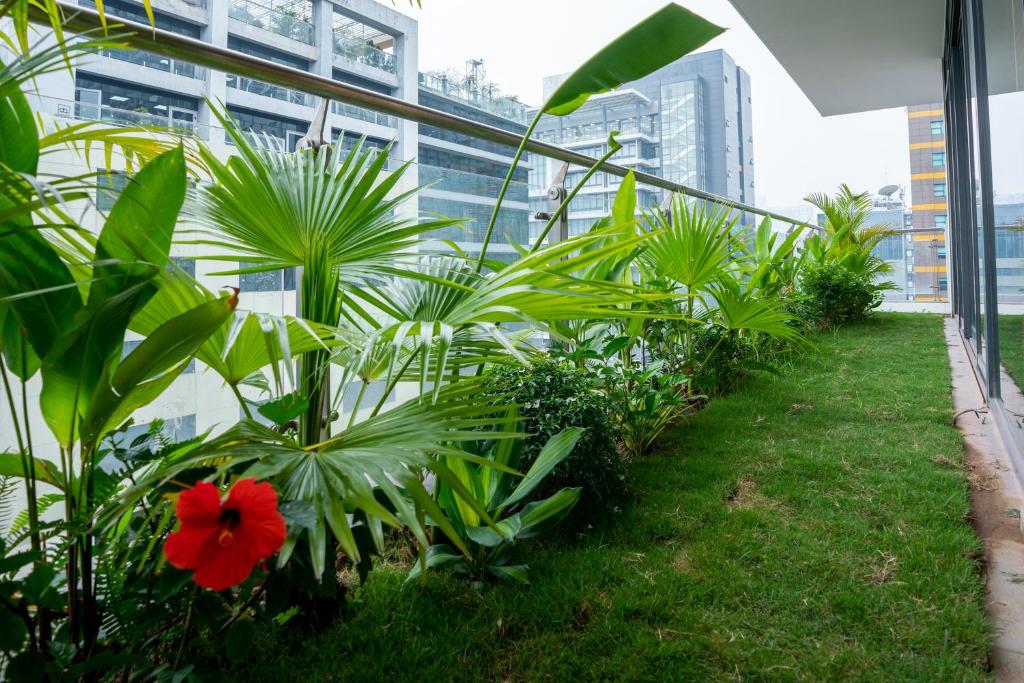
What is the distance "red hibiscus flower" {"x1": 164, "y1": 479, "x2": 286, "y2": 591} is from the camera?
739mm

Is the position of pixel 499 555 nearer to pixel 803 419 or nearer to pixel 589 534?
pixel 589 534

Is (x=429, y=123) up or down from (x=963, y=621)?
up

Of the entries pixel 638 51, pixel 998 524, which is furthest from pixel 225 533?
pixel 998 524

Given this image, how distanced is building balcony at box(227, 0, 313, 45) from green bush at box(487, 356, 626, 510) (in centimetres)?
2210

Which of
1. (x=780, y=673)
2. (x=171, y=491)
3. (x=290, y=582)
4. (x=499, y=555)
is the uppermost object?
(x=171, y=491)

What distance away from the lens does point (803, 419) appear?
116 inches

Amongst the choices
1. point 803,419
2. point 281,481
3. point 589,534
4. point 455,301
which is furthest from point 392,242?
point 803,419

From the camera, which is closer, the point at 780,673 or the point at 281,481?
the point at 281,481

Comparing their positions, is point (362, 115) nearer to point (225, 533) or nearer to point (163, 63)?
point (163, 63)

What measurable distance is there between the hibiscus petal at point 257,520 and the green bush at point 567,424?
1.16 metres

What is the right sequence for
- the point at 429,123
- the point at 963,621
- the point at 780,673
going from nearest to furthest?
the point at 780,673 < the point at 963,621 < the point at 429,123

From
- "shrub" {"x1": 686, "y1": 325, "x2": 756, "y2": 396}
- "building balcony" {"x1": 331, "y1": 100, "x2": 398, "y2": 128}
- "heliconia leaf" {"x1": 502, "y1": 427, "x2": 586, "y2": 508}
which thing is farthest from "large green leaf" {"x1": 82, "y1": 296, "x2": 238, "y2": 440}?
"shrub" {"x1": 686, "y1": 325, "x2": 756, "y2": 396}

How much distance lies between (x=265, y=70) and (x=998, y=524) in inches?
92.7

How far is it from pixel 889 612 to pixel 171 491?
4.70 ft
